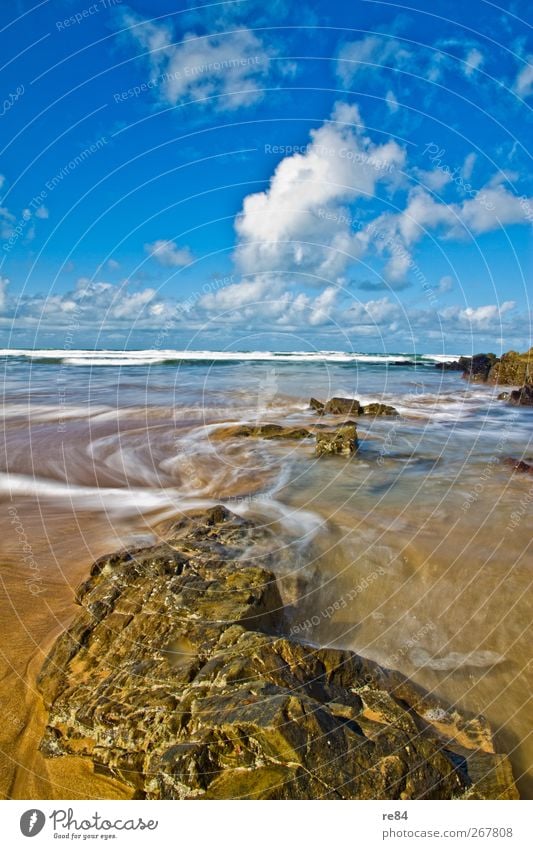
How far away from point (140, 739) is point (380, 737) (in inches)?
75.1

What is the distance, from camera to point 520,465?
12938mm

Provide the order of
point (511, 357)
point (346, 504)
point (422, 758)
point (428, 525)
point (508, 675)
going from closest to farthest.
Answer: point (422, 758) < point (508, 675) < point (428, 525) < point (346, 504) < point (511, 357)

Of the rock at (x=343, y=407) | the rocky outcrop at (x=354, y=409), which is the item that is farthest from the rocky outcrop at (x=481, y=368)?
the rock at (x=343, y=407)

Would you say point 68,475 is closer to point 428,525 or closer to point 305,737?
point 428,525

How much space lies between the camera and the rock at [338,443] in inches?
552

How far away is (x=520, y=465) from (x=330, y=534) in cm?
775

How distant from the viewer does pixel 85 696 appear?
409 centimetres

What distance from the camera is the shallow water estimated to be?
199 inches

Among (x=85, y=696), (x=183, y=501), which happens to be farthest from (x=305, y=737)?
(x=183, y=501)
